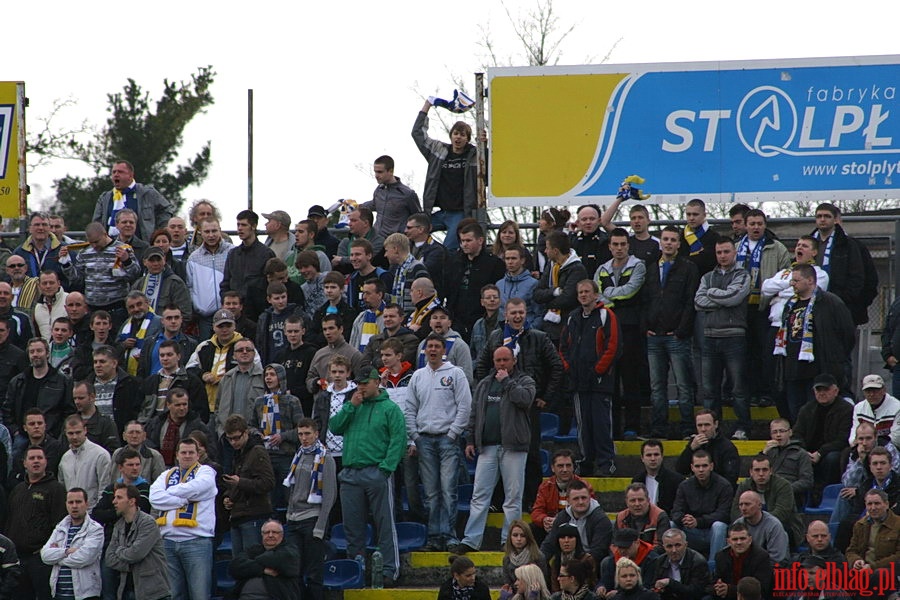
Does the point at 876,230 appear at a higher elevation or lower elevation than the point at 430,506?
higher

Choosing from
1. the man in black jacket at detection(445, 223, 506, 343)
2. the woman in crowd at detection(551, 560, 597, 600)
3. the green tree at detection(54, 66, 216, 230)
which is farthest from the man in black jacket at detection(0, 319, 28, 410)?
the green tree at detection(54, 66, 216, 230)

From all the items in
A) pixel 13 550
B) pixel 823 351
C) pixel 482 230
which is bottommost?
pixel 13 550

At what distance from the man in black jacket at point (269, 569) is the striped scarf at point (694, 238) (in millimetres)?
5116

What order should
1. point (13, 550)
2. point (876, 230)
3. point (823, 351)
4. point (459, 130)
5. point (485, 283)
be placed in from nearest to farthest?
point (13, 550)
point (823, 351)
point (485, 283)
point (459, 130)
point (876, 230)

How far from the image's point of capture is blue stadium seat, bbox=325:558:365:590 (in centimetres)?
1212

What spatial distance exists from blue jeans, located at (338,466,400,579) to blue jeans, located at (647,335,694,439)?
2.88 meters

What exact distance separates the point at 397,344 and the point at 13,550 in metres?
3.79

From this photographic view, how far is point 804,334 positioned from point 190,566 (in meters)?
5.90

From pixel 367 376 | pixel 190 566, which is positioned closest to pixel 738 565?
pixel 367 376

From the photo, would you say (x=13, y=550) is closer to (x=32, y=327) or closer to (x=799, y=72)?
(x=32, y=327)

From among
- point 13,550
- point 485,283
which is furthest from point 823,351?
point 13,550

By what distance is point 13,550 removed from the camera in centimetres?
1188

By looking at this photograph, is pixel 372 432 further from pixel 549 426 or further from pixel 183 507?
pixel 549 426

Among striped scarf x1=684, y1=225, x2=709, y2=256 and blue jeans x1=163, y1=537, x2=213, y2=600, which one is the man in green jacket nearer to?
blue jeans x1=163, y1=537, x2=213, y2=600
